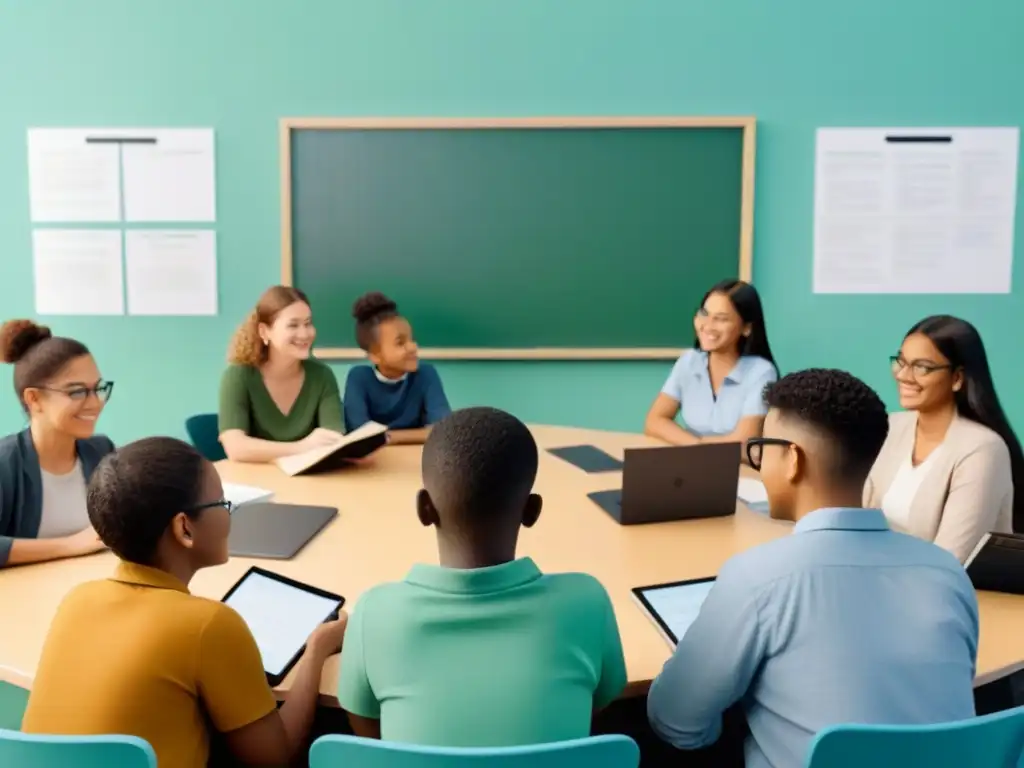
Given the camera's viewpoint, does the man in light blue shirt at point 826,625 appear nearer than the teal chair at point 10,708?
Yes

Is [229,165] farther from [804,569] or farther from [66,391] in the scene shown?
[804,569]

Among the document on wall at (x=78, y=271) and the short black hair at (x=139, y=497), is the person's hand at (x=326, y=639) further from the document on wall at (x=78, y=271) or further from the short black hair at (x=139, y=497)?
the document on wall at (x=78, y=271)

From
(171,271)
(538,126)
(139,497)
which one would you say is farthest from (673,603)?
(171,271)

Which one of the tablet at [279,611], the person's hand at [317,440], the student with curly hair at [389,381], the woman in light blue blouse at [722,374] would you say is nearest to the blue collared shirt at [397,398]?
the student with curly hair at [389,381]

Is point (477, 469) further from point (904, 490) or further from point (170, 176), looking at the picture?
point (170, 176)

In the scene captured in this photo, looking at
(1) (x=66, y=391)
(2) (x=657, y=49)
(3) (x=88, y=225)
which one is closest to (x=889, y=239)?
(2) (x=657, y=49)

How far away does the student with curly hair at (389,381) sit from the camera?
319 cm

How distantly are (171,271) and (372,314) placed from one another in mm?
1192

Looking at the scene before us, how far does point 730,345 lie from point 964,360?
47.0 inches

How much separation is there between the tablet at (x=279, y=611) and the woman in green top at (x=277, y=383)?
50.4 inches

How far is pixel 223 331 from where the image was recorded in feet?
12.7

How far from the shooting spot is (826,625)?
1172 millimetres

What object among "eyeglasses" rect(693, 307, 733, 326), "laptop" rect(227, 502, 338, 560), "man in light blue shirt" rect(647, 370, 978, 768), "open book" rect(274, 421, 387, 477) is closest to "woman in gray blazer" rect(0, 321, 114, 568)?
"laptop" rect(227, 502, 338, 560)

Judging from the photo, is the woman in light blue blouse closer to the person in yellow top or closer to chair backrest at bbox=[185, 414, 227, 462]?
chair backrest at bbox=[185, 414, 227, 462]
